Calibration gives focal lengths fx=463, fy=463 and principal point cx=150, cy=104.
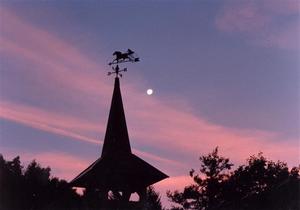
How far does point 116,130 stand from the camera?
68.6ft

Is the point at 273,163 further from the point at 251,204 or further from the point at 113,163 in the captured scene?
the point at 113,163

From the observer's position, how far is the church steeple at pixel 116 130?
2028 centimetres

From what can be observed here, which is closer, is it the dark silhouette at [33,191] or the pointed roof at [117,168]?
the pointed roof at [117,168]

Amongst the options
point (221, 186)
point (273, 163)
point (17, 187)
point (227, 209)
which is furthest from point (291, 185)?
point (273, 163)

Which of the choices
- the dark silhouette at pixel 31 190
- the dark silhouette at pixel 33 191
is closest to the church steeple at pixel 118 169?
the dark silhouette at pixel 33 191

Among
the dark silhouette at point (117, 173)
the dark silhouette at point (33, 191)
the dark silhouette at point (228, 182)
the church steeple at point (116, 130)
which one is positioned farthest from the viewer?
the dark silhouette at point (228, 182)

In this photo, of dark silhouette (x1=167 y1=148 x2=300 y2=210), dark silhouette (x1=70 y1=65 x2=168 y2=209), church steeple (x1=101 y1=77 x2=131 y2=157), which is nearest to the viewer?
dark silhouette (x1=70 y1=65 x2=168 y2=209)

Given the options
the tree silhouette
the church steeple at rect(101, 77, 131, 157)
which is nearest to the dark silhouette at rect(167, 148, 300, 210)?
the tree silhouette

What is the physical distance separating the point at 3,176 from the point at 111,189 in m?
25.9

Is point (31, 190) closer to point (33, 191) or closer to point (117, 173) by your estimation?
point (33, 191)

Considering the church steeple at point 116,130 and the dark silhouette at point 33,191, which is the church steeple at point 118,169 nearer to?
the church steeple at point 116,130

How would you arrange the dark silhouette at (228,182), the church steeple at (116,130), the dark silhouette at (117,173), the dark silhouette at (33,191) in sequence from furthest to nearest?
the dark silhouette at (228,182), the dark silhouette at (33,191), the church steeple at (116,130), the dark silhouette at (117,173)

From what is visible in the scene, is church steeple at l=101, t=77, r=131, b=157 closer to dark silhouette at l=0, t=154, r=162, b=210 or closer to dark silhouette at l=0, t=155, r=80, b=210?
dark silhouette at l=0, t=154, r=162, b=210

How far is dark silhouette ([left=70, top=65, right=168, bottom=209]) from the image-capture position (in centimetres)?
1875
